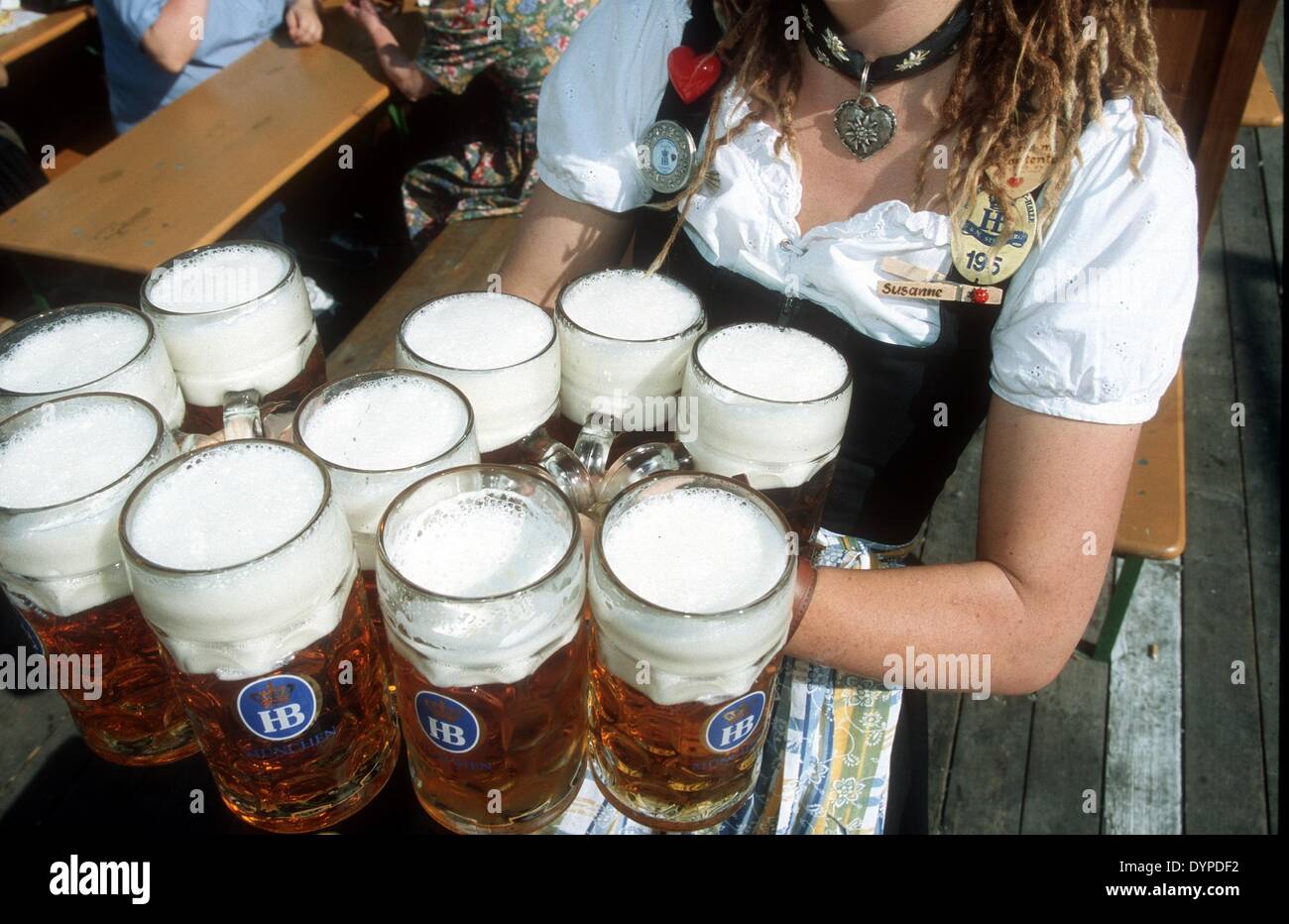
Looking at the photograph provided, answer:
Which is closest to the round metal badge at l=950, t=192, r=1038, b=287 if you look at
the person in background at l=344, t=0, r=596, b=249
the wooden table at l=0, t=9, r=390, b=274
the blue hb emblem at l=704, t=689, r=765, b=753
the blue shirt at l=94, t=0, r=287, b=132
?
the blue hb emblem at l=704, t=689, r=765, b=753

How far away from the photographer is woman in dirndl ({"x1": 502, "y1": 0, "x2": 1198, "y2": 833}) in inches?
41.5

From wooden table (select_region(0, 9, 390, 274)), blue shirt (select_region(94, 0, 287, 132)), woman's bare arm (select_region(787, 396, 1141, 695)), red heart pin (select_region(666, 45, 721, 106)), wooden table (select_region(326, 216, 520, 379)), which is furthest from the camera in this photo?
blue shirt (select_region(94, 0, 287, 132))

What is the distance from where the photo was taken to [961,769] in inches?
83.9

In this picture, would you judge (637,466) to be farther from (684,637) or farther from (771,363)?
(684,637)

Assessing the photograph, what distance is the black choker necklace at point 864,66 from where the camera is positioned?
1215 mm

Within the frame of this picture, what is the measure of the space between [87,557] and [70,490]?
0.06 metres

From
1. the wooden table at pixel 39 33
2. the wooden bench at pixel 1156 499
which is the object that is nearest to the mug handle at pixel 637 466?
the wooden bench at pixel 1156 499

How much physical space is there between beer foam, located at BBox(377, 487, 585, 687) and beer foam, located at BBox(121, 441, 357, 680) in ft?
0.17

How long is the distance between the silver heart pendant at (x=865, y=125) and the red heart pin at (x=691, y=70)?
186 millimetres

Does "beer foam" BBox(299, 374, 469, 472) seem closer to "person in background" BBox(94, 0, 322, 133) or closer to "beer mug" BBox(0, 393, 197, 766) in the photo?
"beer mug" BBox(0, 393, 197, 766)

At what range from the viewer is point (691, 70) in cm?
132

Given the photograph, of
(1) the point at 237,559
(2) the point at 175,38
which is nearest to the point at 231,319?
(1) the point at 237,559

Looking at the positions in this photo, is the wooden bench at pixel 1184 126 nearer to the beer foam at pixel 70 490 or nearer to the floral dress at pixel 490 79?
the floral dress at pixel 490 79

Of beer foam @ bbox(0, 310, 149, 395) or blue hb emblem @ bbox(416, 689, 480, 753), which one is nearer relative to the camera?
blue hb emblem @ bbox(416, 689, 480, 753)
